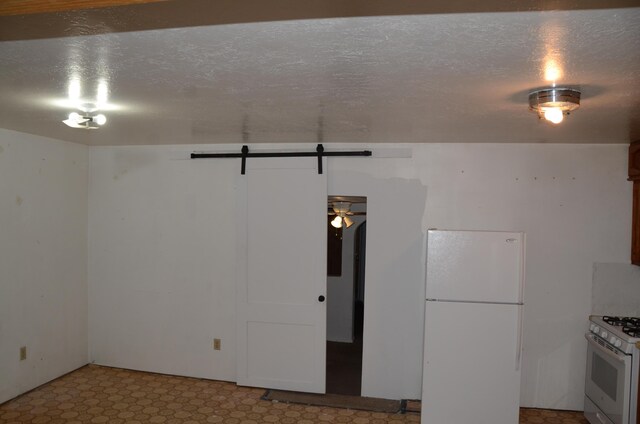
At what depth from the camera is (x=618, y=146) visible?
12.8 ft

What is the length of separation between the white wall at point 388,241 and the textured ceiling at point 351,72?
0.68 metres

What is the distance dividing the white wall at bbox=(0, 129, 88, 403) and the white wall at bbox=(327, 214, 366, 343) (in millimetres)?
3202

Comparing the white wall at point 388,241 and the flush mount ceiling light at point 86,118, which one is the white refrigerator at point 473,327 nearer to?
the white wall at point 388,241

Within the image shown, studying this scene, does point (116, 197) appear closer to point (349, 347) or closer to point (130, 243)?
point (130, 243)

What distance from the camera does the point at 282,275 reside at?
14.2 feet

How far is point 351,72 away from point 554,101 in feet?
3.20

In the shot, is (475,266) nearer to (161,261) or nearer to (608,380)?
(608,380)

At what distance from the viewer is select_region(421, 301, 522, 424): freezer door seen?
335 cm

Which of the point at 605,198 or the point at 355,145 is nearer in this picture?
the point at 605,198

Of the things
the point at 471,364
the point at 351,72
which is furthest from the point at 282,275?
the point at 351,72

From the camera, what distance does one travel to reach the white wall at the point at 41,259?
3.93 meters

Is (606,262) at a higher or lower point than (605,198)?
lower

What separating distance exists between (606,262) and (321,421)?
2.77 metres

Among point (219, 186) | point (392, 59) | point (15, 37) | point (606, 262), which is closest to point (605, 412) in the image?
point (606, 262)
